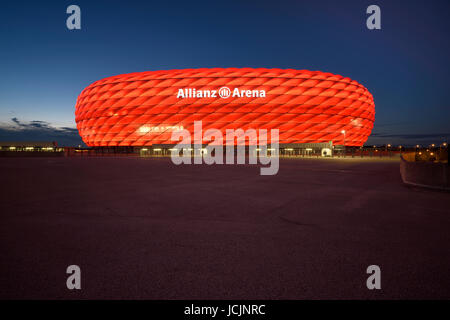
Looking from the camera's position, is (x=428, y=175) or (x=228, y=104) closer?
(x=428, y=175)

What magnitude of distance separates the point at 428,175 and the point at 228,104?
41031 mm

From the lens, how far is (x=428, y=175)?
8.30m

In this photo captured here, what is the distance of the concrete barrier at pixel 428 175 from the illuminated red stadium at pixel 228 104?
130ft

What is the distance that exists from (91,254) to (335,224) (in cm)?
Answer: 341

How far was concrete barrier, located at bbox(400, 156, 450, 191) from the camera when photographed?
769 cm

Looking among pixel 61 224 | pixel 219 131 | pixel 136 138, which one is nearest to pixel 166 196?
pixel 61 224

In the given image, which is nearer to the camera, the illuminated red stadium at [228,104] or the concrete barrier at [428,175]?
the concrete barrier at [428,175]

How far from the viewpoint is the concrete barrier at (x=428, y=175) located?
7.69 meters

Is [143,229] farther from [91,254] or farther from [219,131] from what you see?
[219,131]

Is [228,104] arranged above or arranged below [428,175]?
above

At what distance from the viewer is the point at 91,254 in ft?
9.98

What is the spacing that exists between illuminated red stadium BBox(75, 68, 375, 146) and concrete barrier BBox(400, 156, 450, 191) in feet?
130
